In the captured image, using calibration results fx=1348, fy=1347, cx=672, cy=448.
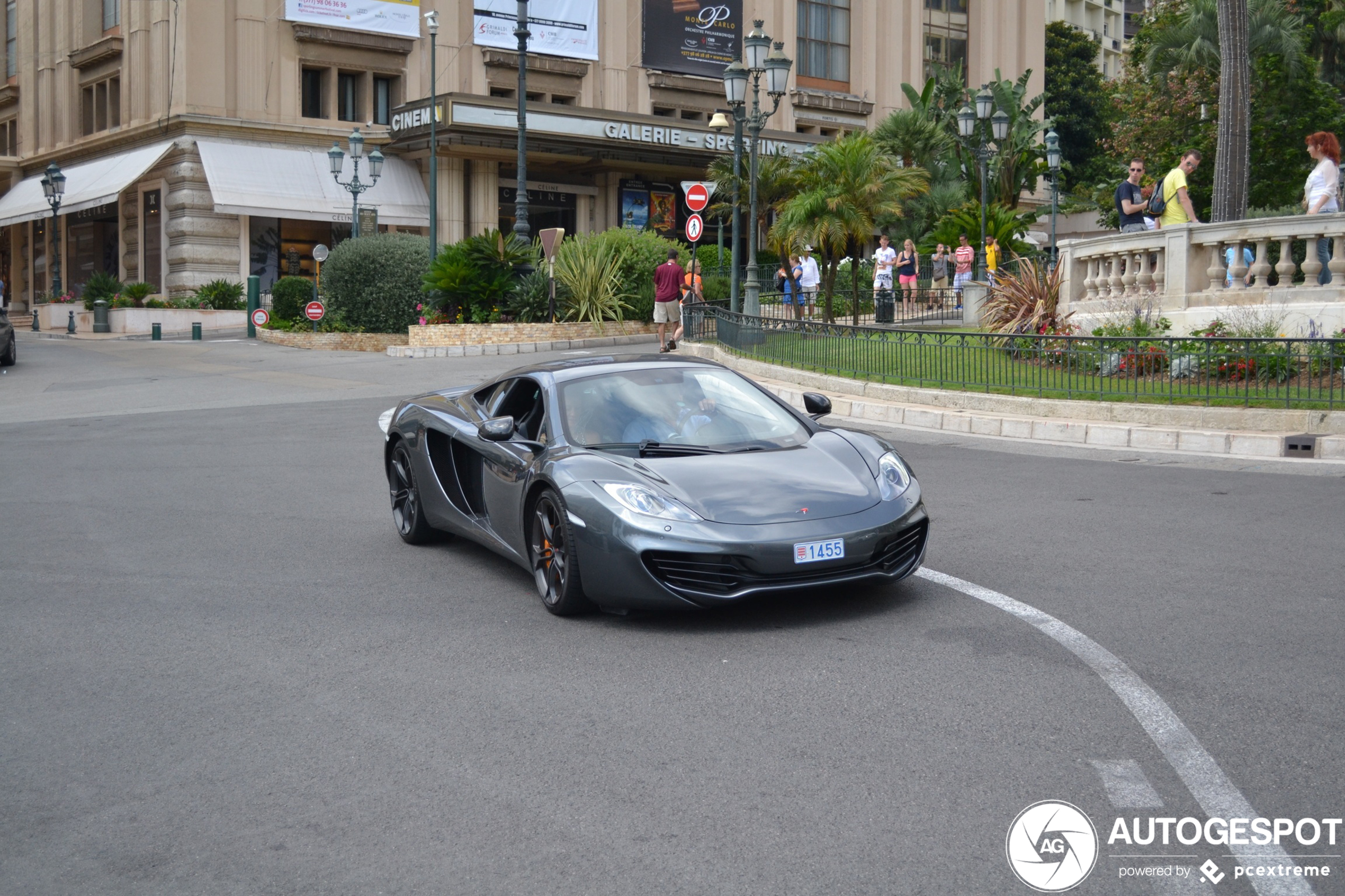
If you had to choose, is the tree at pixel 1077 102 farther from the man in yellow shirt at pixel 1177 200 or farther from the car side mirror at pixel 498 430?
the car side mirror at pixel 498 430

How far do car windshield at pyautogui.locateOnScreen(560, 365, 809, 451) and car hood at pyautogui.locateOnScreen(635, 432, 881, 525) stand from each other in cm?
27

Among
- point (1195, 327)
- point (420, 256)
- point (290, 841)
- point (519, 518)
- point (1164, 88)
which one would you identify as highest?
point (1164, 88)

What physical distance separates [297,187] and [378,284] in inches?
472

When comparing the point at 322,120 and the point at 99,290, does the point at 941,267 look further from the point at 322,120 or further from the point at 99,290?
the point at 99,290

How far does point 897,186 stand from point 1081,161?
50901mm

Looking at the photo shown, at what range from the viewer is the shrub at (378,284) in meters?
30.6

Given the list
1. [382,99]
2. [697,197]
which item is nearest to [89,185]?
[382,99]

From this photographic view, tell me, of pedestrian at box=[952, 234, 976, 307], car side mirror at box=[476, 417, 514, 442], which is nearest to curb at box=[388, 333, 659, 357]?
pedestrian at box=[952, 234, 976, 307]

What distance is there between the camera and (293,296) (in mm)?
32906

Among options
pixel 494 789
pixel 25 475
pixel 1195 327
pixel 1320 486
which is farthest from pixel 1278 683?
pixel 1195 327

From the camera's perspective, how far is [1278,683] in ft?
16.6

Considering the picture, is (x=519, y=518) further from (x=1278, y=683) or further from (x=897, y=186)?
(x=897, y=186)

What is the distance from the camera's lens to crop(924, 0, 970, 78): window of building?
57.7m

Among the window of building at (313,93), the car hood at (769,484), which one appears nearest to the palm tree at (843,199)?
the car hood at (769,484)
